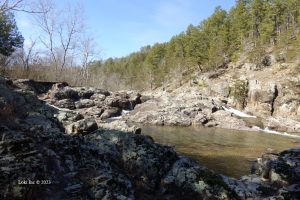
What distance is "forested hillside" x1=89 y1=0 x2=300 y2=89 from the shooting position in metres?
66.6

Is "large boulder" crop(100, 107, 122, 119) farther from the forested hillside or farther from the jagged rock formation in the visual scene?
the forested hillside

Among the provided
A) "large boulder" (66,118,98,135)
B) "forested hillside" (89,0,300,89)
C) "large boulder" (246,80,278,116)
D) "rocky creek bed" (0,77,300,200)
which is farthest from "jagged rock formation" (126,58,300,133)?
"rocky creek bed" (0,77,300,200)

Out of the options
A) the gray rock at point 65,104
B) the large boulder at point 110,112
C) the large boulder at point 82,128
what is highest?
the large boulder at point 82,128

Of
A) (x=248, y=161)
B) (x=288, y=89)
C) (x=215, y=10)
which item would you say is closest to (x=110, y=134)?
(x=248, y=161)

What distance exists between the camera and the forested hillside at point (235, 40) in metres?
66.6

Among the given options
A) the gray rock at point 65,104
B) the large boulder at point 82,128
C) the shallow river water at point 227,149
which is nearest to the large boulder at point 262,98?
the shallow river water at point 227,149

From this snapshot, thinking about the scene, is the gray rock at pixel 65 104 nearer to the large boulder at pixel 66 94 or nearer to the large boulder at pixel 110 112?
the large boulder at pixel 66 94

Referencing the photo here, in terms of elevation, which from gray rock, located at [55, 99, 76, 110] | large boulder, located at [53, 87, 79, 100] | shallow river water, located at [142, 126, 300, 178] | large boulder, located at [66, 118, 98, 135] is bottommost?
shallow river water, located at [142, 126, 300, 178]

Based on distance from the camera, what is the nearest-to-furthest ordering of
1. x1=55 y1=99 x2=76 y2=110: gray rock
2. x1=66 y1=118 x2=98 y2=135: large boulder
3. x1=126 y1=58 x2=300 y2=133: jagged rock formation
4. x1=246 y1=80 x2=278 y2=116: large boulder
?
x1=66 y1=118 x2=98 y2=135: large boulder
x1=126 y1=58 x2=300 y2=133: jagged rock formation
x1=55 y1=99 x2=76 y2=110: gray rock
x1=246 y1=80 x2=278 y2=116: large boulder

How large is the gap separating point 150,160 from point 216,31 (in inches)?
3061

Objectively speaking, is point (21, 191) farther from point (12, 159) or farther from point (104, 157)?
point (104, 157)

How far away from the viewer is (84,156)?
7.67 metres

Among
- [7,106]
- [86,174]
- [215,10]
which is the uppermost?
[215,10]

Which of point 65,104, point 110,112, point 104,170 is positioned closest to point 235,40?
point 110,112
